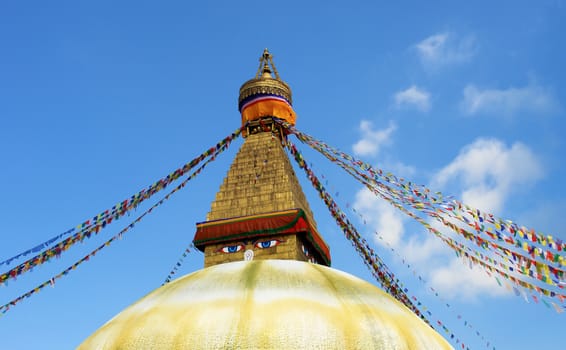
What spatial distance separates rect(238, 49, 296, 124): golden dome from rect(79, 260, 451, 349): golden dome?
30.9 ft

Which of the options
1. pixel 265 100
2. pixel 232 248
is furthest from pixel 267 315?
pixel 265 100

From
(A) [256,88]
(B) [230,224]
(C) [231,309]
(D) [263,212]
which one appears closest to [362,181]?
(D) [263,212]

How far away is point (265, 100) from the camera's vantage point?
15008 mm

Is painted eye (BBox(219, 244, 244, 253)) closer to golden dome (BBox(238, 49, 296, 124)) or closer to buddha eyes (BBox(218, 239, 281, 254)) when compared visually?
buddha eyes (BBox(218, 239, 281, 254))

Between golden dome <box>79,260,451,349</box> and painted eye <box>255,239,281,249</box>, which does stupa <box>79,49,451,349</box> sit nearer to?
golden dome <box>79,260,451,349</box>

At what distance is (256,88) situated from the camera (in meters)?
15.2

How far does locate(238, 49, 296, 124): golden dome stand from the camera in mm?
14969

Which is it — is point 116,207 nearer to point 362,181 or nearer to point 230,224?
point 230,224

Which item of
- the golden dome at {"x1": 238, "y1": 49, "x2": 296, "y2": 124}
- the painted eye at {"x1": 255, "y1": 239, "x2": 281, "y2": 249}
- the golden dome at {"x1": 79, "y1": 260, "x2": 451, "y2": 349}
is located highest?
the golden dome at {"x1": 238, "y1": 49, "x2": 296, "y2": 124}

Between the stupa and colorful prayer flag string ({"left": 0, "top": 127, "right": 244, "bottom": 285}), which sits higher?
colorful prayer flag string ({"left": 0, "top": 127, "right": 244, "bottom": 285})

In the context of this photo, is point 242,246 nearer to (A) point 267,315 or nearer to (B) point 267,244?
(B) point 267,244

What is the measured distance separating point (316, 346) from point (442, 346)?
1.77 metres

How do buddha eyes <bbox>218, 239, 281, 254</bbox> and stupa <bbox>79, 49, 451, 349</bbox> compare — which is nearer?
stupa <bbox>79, 49, 451, 349</bbox>

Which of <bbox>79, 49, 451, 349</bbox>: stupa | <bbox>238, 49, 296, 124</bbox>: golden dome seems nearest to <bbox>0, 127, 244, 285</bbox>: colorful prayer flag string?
<bbox>238, 49, 296, 124</bbox>: golden dome
